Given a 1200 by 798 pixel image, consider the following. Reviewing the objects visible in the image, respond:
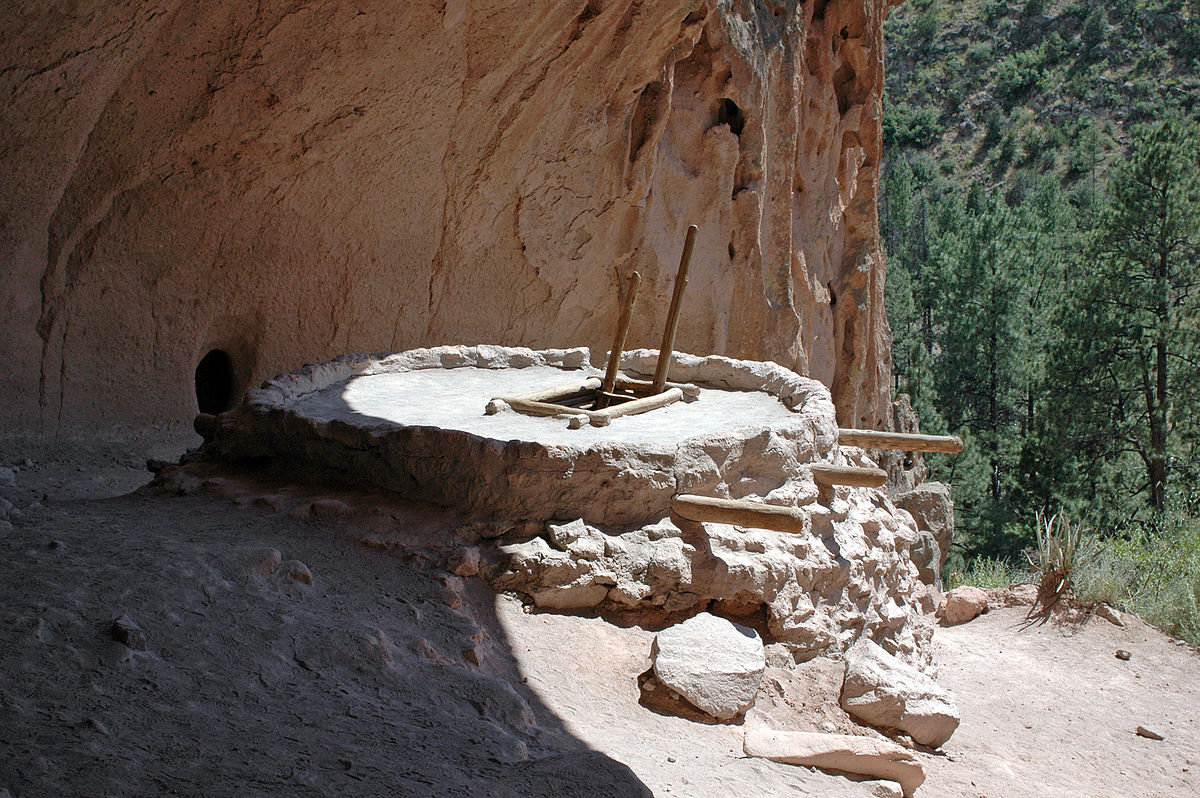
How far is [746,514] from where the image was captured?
133 inches

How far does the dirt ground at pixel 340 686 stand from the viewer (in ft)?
6.44

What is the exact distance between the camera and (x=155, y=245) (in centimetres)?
584

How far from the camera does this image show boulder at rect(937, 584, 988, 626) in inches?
262

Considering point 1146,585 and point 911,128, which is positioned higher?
point 911,128

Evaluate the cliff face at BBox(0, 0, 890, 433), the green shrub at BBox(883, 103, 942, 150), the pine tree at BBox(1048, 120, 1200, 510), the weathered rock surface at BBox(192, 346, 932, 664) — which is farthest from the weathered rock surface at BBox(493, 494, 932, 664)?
the green shrub at BBox(883, 103, 942, 150)

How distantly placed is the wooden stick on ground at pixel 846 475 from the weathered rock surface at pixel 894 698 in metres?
0.70

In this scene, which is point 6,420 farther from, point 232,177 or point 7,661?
point 7,661

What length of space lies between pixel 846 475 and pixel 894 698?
978 millimetres

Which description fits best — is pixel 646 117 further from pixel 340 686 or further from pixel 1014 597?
pixel 340 686

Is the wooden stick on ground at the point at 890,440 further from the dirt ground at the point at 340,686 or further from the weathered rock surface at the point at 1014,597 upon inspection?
the weathered rock surface at the point at 1014,597

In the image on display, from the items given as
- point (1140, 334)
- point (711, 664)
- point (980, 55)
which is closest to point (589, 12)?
point (711, 664)

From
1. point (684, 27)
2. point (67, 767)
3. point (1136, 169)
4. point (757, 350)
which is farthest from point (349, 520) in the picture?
point (1136, 169)

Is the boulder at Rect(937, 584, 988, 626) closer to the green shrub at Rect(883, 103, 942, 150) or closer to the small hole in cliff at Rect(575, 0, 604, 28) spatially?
the small hole in cliff at Rect(575, 0, 604, 28)

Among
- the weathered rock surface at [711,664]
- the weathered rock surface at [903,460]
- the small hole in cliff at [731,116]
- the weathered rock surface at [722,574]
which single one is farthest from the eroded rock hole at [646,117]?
the weathered rock surface at [711,664]
